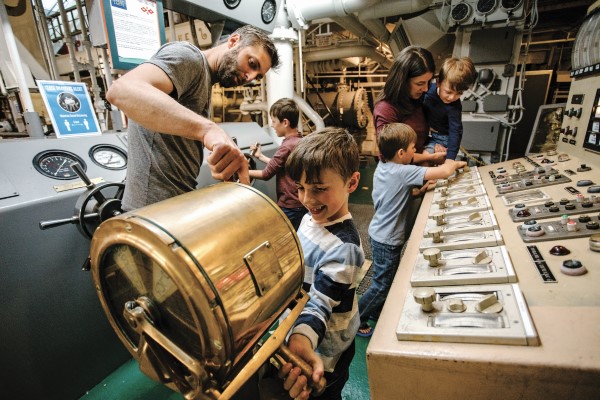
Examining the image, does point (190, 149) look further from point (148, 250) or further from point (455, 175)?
point (455, 175)

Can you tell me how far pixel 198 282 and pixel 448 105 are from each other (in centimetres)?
231

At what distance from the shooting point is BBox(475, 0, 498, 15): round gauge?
3.10 m

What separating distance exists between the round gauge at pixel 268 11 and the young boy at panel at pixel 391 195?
2.27m

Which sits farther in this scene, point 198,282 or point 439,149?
point 439,149

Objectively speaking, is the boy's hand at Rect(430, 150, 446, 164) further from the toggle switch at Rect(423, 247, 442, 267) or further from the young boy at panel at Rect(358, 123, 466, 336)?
the toggle switch at Rect(423, 247, 442, 267)

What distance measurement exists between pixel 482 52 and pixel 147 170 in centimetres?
380

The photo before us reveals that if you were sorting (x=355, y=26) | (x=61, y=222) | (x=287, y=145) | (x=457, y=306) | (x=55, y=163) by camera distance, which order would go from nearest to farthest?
(x=457, y=306) → (x=61, y=222) → (x=55, y=163) → (x=287, y=145) → (x=355, y=26)

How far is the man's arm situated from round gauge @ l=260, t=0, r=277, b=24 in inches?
110

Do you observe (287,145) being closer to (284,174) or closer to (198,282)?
(284,174)

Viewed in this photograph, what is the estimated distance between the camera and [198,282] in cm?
48

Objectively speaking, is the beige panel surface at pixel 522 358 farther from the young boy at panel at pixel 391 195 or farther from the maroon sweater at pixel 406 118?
the maroon sweater at pixel 406 118

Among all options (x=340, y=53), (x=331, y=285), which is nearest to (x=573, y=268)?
(x=331, y=285)

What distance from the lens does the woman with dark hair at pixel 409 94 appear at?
186cm

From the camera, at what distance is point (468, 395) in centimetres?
67
